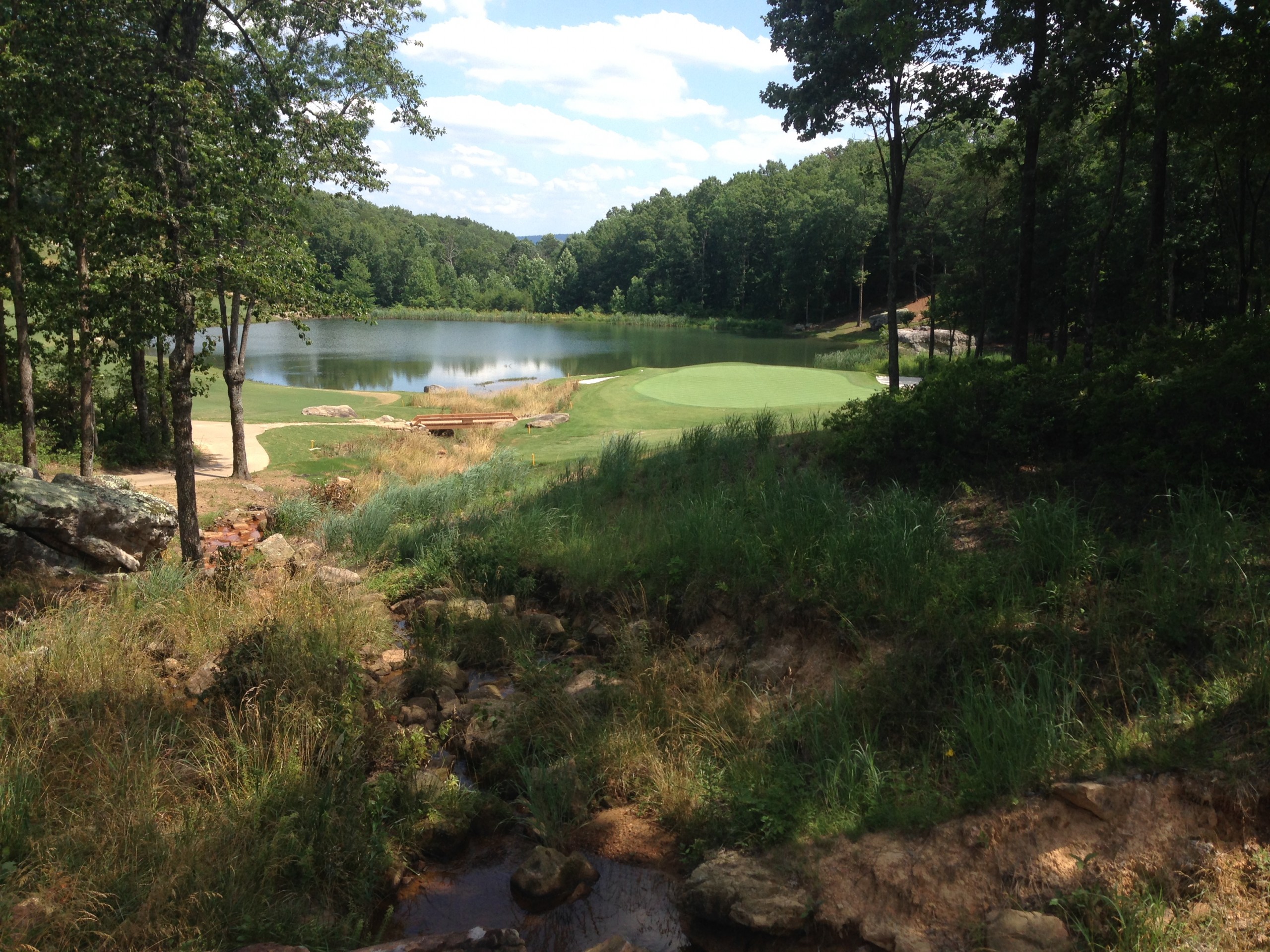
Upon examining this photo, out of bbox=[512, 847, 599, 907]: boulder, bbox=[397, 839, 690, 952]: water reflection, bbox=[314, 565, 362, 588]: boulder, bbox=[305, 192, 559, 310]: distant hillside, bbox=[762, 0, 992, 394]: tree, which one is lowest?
bbox=[397, 839, 690, 952]: water reflection

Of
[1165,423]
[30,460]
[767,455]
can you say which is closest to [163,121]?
[30,460]

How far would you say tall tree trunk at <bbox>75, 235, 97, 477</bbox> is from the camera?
7688mm

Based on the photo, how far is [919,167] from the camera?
51750 millimetres

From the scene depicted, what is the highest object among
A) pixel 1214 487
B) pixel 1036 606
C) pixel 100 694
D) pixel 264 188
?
pixel 264 188

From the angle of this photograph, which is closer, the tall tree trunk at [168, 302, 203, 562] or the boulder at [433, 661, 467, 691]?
the boulder at [433, 661, 467, 691]

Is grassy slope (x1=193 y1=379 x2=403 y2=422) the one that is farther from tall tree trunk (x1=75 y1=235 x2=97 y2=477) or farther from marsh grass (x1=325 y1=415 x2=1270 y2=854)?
marsh grass (x1=325 y1=415 x2=1270 y2=854)

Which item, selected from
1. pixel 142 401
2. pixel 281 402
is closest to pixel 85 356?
pixel 142 401

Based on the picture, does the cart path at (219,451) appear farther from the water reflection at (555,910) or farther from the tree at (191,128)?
the water reflection at (555,910)

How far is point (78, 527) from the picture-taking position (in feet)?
29.2

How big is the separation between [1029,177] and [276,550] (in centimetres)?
1105

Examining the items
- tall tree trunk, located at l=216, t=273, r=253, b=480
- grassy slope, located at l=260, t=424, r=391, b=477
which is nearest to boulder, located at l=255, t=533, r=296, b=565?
tall tree trunk, located at l=216, t=273, r=253, b=480

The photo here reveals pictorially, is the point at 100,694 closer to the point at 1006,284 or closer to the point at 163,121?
the point at 163,121

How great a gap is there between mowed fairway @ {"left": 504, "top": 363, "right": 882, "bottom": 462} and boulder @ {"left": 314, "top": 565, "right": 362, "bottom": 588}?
A: 6.07 m

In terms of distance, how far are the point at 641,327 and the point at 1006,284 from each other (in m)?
62.2
